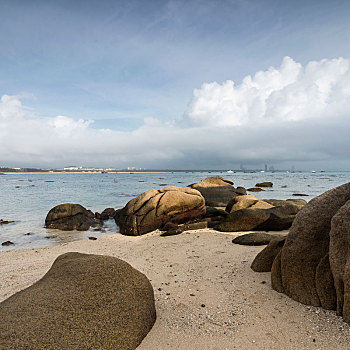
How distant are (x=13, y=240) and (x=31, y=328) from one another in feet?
35.4

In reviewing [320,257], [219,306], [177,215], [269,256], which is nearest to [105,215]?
[177,215]

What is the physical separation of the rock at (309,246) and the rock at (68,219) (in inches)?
467

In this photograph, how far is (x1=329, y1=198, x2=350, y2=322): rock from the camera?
3.39m

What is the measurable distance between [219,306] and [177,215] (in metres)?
8.70

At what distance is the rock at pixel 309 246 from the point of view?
404 cm

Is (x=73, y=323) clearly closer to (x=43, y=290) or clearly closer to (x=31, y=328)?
(x=31, y=328)

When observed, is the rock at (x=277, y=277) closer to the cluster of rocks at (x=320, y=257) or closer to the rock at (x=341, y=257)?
the cluster of rocks at (x=320, y=257)

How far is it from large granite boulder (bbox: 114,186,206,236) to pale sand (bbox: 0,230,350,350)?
4274 millimetres

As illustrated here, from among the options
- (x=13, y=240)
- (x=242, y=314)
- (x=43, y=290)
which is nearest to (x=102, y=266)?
(x=43, y=290)

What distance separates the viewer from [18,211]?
19.9m

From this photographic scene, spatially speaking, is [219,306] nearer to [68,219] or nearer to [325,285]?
[325,285]

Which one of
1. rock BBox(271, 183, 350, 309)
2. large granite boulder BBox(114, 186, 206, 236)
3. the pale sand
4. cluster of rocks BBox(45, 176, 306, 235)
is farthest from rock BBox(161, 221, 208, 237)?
rock BBox(271, 183, 350, 309)

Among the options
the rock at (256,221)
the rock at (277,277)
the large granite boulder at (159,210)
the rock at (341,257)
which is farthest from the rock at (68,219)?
the rock at (341,257)

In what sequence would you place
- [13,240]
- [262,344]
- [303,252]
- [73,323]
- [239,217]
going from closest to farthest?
[73,323] < [262,344] < [303,252] < [239,217] < [13,240]
